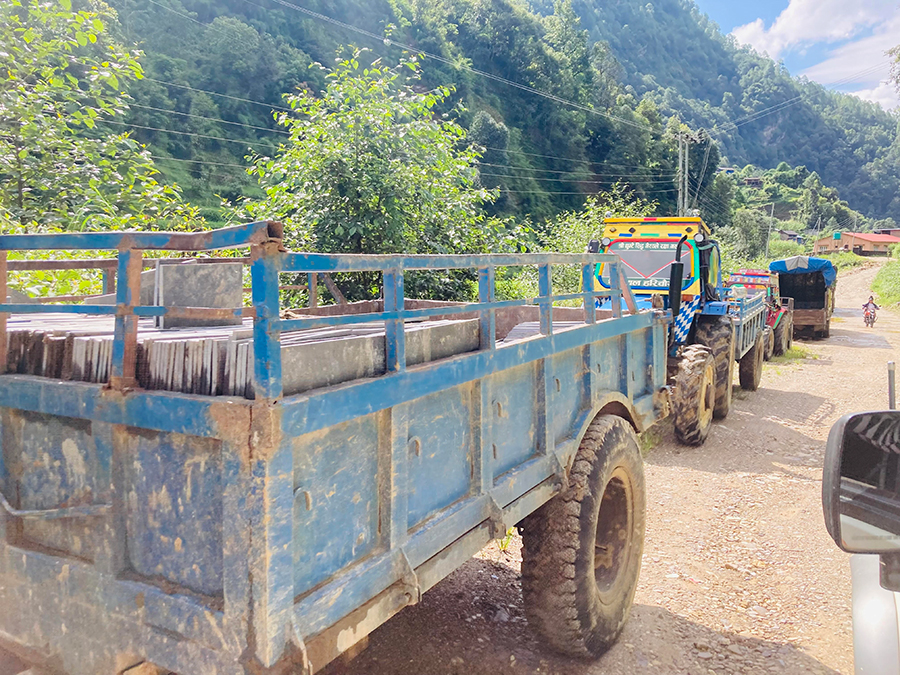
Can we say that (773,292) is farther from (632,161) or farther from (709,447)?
(632,161)

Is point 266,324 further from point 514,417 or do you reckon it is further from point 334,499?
point 514,417

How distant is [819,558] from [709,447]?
119 inches

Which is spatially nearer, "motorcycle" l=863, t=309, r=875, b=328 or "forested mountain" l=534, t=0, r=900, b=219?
"motorcycle" l=863, t=309, r=875, b=328

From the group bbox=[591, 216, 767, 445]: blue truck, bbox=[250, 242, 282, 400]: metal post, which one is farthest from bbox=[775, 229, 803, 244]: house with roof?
bbox=[250, 242, 282, 400]: metal post

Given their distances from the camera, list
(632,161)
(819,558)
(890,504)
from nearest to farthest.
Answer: (890,504) < (819,558) < (632,161)

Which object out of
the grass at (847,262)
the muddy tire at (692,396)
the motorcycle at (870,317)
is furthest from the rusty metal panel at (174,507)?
the grass at (847,262)

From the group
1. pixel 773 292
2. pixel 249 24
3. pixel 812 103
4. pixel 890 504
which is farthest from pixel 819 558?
pixel 812 103

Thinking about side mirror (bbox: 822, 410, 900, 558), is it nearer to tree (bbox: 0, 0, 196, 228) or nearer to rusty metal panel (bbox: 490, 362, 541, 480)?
rusty metal panel (bbox: 490, 362, 541, 480)

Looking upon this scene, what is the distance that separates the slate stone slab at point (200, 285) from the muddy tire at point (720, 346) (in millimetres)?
7052

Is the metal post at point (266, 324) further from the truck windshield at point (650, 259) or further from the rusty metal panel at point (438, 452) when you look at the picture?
the truck windshield at point (650, 259)

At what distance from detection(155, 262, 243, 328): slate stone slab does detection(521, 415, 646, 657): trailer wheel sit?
5.53 feet

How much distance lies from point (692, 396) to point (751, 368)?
13.8 feet

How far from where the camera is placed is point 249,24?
44.6 metres

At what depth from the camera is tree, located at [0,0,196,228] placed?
16.6 feet
